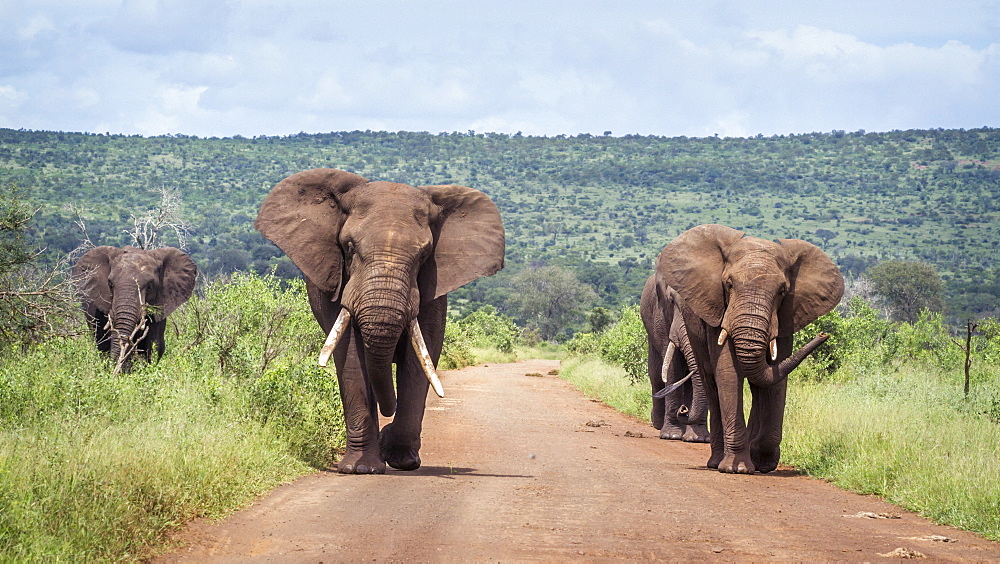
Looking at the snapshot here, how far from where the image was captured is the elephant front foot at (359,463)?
34.2 feet

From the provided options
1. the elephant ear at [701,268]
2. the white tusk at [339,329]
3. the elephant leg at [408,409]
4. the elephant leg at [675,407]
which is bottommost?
the elephant leg at [675,407]

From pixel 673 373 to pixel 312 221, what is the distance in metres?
7.65

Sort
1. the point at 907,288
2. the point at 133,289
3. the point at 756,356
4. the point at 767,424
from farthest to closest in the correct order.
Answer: the point at 907,288 < the point at 133,289 < the point at 767,424 < the point at 756,356

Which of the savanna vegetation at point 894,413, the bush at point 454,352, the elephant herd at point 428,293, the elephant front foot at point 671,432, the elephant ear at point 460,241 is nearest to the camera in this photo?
the savanna vegetation at point 894,413

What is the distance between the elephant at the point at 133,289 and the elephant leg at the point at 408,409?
7.76m

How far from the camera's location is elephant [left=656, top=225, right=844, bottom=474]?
11.2 meters

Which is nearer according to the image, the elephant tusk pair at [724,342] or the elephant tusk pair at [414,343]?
the elephant tusk pair at [414,343]

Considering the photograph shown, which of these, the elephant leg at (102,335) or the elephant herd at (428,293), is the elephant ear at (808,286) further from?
the elephant leg at (102,335)

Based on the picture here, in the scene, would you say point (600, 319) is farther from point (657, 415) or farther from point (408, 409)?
point (408, 409)

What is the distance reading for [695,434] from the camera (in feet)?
52.6

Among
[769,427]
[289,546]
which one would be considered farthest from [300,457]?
[769,427]

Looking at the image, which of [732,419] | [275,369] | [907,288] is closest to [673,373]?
[732,419]

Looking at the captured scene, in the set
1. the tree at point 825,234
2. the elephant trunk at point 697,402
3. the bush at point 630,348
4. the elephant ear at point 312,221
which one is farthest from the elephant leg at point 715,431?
the tree at point 825,234

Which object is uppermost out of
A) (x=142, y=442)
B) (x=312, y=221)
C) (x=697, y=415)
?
(x=312, y=221)
